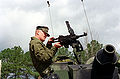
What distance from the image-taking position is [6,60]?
45.2 metres

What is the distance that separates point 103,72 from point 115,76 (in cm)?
45

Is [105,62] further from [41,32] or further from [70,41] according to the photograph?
[41,32]

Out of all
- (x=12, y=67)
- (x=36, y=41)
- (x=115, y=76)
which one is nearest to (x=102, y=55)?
(x=115, y=76)

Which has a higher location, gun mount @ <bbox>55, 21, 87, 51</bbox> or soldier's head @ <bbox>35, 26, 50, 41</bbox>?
soldier's head @ <bbox>35, 26, 50, 41</bbox>

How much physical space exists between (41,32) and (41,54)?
890 mm

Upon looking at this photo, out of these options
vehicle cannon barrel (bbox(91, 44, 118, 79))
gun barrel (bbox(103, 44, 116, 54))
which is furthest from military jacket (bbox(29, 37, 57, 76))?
gun barrel (bbox(103, 44, 116, 54))

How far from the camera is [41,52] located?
13.6 feet

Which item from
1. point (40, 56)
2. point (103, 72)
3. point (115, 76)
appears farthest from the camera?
point (40, 56)

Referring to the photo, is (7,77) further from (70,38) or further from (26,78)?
(70,38)

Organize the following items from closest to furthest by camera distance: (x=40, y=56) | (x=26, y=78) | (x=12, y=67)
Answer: (x=40, y=56), (x=12, y=67), (x=26, y=78)

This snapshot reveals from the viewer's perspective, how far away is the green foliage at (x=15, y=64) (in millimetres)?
41969

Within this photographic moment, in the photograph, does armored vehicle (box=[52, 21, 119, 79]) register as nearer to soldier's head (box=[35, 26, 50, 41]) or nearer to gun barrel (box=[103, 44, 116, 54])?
gun barrel (box=[103, 44, 116, 54])

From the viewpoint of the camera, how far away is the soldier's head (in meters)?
4.84

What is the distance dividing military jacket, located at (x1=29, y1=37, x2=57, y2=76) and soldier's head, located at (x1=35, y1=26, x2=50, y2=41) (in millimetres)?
276
